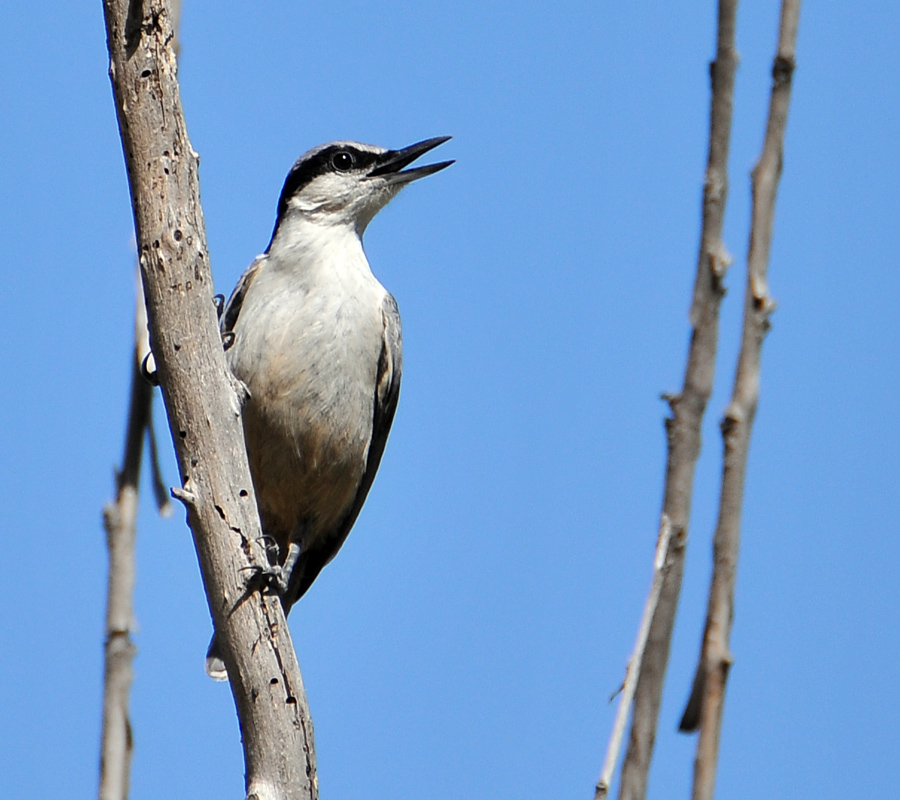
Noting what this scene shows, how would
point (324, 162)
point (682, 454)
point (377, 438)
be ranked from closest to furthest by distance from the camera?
point (682, 454)
point (377, 438)
point (324, 162)

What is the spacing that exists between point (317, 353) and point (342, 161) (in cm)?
128

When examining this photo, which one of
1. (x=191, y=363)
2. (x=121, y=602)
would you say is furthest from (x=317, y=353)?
(x=121, y=602)

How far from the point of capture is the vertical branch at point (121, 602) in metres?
2.78

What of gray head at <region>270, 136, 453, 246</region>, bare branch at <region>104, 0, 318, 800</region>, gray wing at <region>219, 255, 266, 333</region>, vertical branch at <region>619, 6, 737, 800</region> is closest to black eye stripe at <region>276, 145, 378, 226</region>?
gray head at <region>270, 136, 453, 246</region>

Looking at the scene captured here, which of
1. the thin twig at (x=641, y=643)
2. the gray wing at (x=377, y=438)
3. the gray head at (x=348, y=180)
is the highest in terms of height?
the gray head at (x=348, y=180)

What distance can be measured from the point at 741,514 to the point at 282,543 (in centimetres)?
410

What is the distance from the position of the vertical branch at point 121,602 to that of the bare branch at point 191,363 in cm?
16

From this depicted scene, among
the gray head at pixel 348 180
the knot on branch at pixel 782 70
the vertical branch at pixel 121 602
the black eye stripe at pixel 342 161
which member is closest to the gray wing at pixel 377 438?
the gray head at pixel 348 180

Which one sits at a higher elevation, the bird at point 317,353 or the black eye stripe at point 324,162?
the black eye stripe at point 324,162

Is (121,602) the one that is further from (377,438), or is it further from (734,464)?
(377,438)

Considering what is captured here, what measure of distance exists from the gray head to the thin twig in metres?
4.01

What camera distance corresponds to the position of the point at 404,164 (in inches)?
232

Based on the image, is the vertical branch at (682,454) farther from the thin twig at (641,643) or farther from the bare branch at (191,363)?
the bare branch at (191,363)

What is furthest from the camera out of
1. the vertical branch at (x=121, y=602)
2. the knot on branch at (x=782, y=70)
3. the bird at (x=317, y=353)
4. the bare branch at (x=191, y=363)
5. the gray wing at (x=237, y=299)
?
the gray wing at (x=237, y=299)
